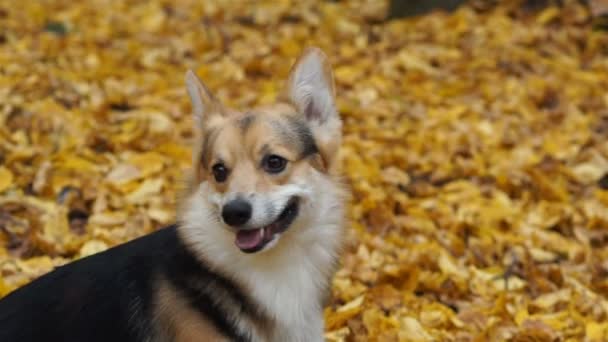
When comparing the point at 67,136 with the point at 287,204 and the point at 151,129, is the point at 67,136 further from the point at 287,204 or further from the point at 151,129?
the point at 287,204

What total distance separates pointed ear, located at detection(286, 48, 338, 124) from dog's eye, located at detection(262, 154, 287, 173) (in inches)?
14.4

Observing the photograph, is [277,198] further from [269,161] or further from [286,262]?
[286,262]

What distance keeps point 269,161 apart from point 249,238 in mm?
368

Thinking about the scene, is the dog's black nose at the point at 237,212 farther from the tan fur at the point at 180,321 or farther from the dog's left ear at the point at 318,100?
the dog's left ear at the point at 318,100

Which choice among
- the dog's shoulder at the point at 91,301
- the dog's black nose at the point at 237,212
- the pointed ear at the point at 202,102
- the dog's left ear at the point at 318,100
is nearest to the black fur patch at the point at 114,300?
the dog's shoulder at the point at 91,301

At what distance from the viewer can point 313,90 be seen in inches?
152

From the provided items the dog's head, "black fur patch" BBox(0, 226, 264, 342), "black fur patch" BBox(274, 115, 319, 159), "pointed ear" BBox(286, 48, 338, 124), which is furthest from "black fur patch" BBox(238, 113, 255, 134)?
"black fur patch" BBox(0, 226, 264, 342)

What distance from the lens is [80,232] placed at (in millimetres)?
5098

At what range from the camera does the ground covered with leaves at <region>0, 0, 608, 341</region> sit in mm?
4816

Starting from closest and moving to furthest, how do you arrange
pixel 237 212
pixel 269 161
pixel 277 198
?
pixel 237 212 < pixel 277 198 < pixel 269 161

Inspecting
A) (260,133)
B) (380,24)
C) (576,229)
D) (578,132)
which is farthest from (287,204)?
(380,24)

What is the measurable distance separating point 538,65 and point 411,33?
142 centimetres

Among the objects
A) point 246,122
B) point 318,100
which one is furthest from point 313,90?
point 246,122

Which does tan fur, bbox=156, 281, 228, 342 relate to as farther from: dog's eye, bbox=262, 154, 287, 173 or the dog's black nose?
dog's eye, bbox=262, 154, 287, 173
